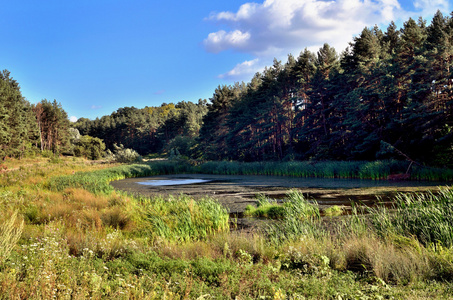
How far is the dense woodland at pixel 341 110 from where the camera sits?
23156mm

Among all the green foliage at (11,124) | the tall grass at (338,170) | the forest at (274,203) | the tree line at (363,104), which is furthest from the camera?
the green foliage at (11,124)

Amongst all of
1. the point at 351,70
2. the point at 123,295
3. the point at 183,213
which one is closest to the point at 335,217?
the point at 183,213

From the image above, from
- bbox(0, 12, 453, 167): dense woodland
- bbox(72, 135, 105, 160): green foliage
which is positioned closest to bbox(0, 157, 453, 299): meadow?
bbox(0, 12, 453, 167): dense woodland

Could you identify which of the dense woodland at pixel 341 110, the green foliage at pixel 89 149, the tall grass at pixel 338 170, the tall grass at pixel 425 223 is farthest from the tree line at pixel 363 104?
the green foliage at pixel 89 149

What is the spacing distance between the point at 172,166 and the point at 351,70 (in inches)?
971

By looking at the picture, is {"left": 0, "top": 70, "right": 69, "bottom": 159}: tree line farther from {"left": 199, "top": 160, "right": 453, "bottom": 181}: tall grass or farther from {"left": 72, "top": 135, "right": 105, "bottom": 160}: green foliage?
{"left": 199, "top": 160, "right": 453, "bottom": 181}: tall grass

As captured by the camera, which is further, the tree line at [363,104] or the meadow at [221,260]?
the tree line at [363,104]

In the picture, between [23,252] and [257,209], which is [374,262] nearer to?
[23,252]

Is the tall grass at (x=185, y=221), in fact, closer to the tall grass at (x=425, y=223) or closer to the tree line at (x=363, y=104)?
the tall grass at (x=425, y=223)

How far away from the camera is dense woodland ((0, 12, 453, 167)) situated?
912 inches

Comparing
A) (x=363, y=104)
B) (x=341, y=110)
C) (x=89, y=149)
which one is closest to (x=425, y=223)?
(x=363, y=104)

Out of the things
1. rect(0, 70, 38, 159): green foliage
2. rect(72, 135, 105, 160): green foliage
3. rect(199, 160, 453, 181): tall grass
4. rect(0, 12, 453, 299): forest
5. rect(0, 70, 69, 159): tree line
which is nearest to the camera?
rect(0, 12, 453, 299): forest

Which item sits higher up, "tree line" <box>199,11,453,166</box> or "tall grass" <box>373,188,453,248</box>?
"tree line" <box>199,11,453,166</box>

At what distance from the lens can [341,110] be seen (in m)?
34.2
